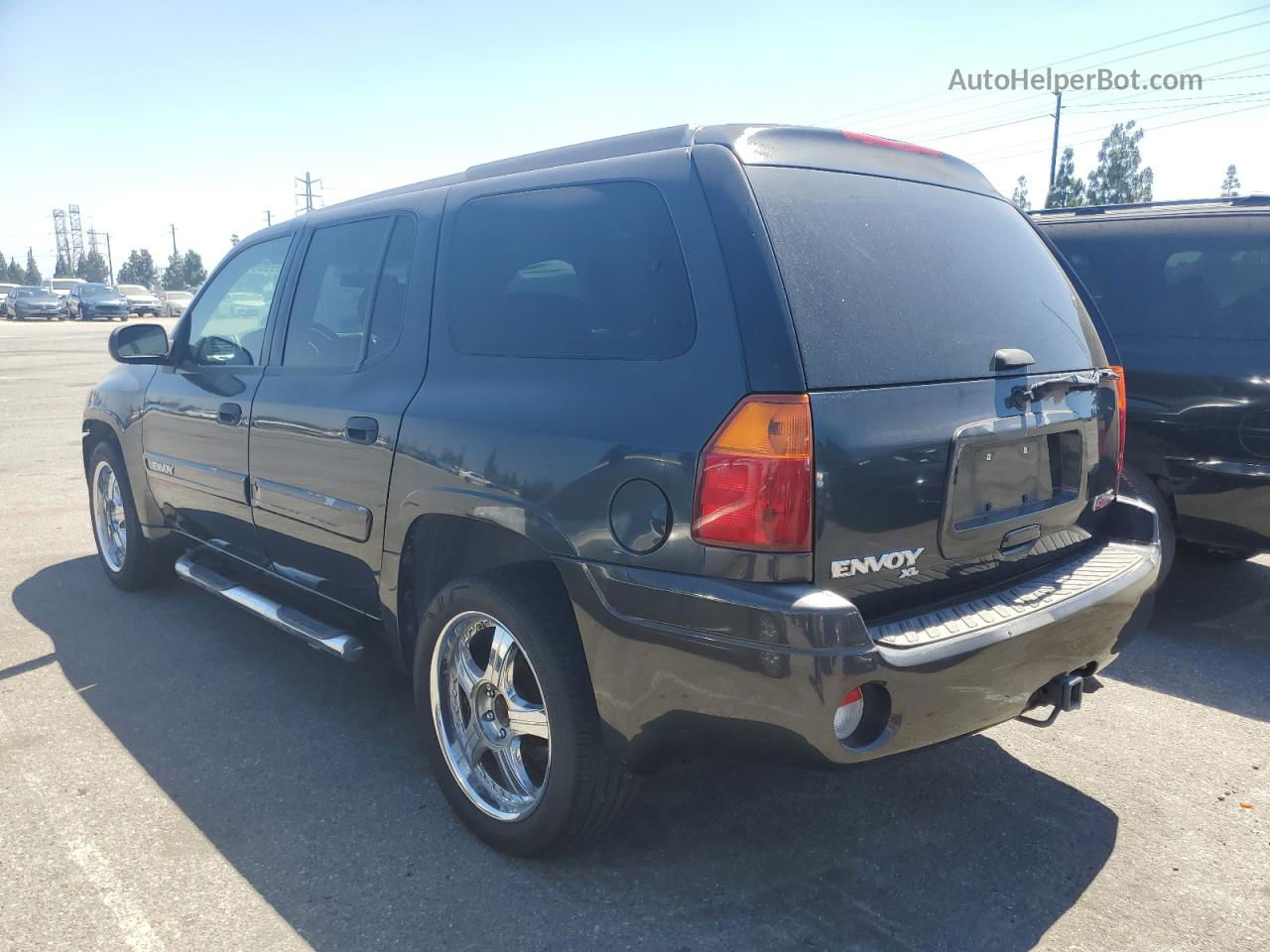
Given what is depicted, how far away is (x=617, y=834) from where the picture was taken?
3.03 meters

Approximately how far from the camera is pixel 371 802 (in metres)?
3.24

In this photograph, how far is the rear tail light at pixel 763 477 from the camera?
2.29 meters

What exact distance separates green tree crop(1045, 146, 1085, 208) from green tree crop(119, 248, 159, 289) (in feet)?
302

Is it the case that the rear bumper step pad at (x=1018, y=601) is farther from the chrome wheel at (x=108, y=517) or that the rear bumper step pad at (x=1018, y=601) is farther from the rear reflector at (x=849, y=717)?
the chrome wheel at (x=108, y=517)

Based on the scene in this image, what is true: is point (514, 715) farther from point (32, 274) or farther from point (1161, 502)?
point (32, 274)

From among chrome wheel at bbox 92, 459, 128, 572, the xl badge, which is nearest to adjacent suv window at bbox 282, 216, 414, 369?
the xl badge

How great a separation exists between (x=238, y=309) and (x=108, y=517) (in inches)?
76.3

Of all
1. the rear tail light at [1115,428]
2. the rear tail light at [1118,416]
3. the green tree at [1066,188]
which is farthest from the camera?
the green tree at [1066,188]

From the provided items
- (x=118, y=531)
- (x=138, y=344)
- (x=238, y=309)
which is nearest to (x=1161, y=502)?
(x=238, y=309)

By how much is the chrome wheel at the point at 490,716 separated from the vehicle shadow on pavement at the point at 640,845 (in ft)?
0.59

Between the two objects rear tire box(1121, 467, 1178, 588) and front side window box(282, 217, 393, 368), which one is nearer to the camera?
front side window box(282, 217, 393, 368)

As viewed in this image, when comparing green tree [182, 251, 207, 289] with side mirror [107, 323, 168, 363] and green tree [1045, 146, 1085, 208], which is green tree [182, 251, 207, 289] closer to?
green tree [1045, 146, 1085, 208]

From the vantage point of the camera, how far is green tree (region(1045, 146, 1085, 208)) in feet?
147

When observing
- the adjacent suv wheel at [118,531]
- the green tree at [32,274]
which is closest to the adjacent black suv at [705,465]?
the adjacent suv wheel at [118,531]
